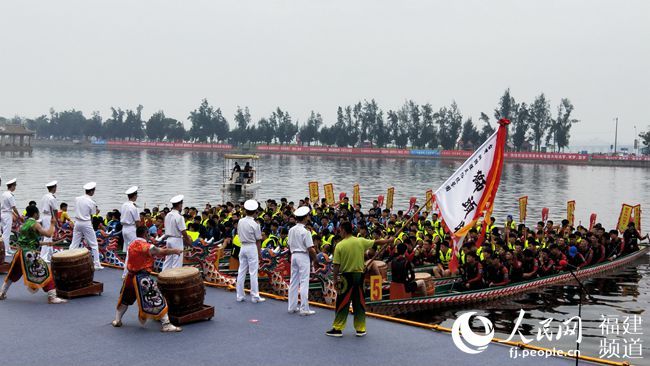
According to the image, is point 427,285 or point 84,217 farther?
point 427,285

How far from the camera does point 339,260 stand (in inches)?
358

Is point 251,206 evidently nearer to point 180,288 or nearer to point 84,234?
point 180,288

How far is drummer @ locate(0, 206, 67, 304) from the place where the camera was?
34.2 ft

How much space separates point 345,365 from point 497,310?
9089 mm

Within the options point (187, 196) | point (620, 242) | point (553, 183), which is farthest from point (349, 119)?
point (620, 242)

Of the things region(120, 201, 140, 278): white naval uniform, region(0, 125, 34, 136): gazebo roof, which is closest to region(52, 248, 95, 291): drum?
region(120, 201, 140, 278): white naval uniform

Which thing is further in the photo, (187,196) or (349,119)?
(349,119)

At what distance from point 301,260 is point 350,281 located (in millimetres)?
1327

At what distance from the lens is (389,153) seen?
A: 125 metres

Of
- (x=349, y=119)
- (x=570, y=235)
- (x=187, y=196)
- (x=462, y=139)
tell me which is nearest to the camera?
(x=570, y=235)

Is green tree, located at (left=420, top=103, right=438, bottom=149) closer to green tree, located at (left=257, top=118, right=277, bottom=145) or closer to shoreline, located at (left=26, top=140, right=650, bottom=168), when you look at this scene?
shoreline, located at (left=26, top=140, right=650, bottom=168)

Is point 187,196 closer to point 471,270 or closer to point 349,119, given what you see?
point 471,270

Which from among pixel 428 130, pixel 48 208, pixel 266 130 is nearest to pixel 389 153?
pixel 428 130

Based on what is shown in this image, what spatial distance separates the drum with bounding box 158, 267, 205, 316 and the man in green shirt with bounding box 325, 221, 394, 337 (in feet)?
6.74
